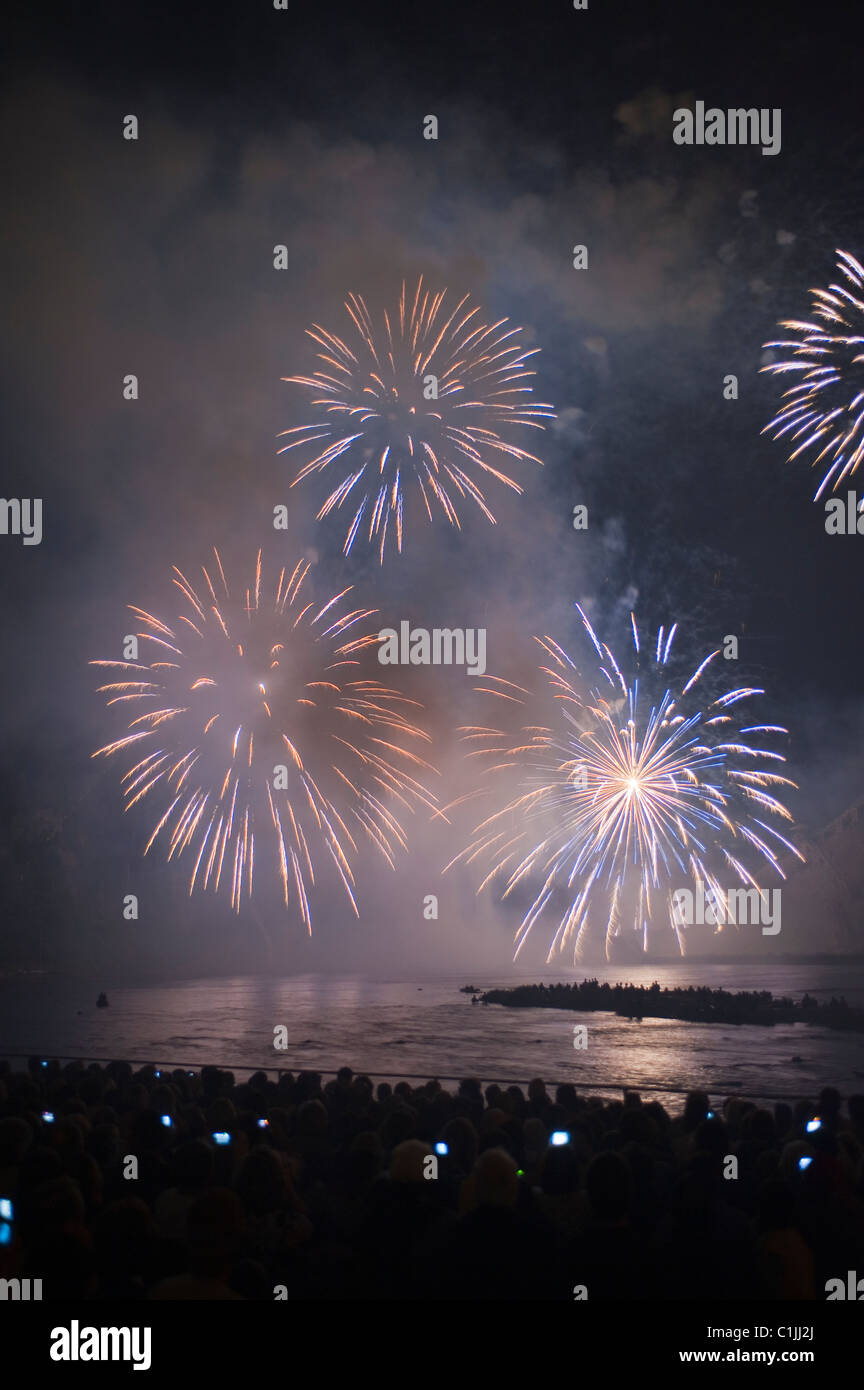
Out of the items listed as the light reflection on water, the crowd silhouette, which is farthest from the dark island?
the crowd silhouette

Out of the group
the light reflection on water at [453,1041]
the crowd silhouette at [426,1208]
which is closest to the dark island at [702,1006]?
the light reflection on water at [453,1041]

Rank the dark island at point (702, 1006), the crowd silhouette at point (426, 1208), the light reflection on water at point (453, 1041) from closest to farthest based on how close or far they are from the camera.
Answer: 1. the crowd silhouette at point (426, 1208)
2. the light reflection on water at point (453, 1041)
3. the dark island at point (702, 1006)

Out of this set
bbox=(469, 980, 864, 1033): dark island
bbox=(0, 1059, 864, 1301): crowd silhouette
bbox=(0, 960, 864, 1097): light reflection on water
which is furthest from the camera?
bbox=(469, 980, 864, 1033): dark island

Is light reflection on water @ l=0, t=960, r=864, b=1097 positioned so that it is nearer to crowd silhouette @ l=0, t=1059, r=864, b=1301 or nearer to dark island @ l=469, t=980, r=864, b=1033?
dark island @ l=469, t=980, r=864, b=1033

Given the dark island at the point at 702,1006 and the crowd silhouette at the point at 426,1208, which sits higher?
the crowd silhouette at the point at 426,1208

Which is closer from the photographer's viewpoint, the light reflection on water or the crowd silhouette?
the crowd silhouette

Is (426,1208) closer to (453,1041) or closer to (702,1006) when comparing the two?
(453,1041)

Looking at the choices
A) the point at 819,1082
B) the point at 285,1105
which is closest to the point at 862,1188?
the point at 285,1105

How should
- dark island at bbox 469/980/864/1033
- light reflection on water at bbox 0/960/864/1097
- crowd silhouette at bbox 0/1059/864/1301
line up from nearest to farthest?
crowd silhouette at bbox 0/1059/864/1301
light reflection on water at bbox 0/960/864/1097
dark island at bbox 469/980/864/1033

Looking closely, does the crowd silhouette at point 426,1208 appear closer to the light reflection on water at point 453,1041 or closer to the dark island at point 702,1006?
the light reflection on water at point 453,1041
